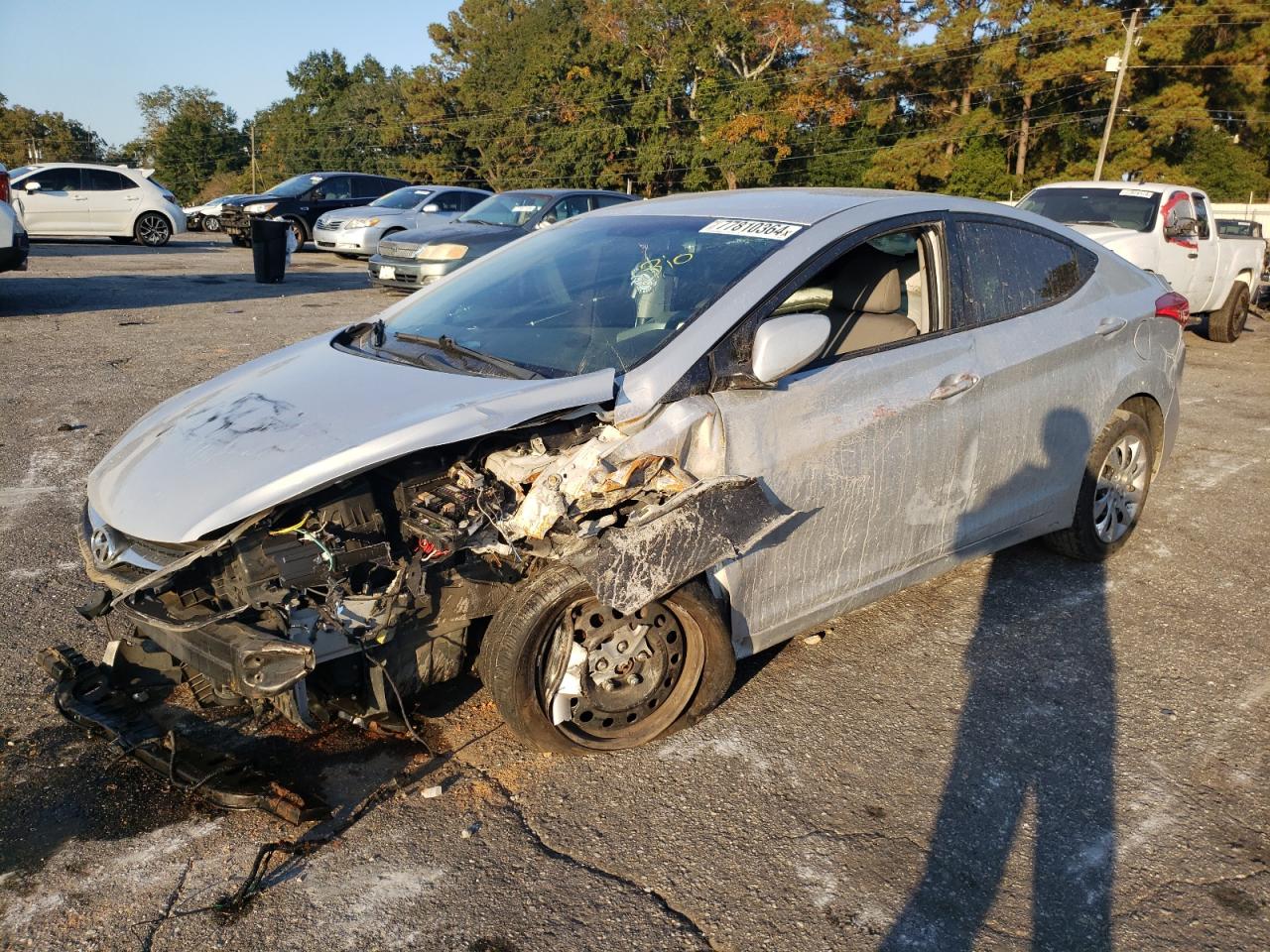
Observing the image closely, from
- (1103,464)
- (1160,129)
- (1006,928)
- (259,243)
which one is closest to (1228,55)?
(1160,129)

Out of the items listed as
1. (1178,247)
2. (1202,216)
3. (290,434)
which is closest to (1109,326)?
(290,434)

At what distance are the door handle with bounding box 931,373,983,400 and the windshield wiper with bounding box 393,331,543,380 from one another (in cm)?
152

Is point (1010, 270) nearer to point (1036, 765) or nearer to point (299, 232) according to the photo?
point (1036, 765)

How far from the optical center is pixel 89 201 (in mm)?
20609

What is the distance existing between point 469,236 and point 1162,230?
27.2ft

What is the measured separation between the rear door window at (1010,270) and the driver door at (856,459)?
0.15 m

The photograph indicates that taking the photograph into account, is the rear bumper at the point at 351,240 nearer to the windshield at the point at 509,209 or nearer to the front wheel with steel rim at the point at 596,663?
the windshield at the point at 509,209

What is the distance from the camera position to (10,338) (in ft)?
33.4

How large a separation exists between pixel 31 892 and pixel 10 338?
902 cm

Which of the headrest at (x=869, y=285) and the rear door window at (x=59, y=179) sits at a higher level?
the headrest at (x=869, y=285)

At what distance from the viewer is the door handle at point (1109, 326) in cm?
474

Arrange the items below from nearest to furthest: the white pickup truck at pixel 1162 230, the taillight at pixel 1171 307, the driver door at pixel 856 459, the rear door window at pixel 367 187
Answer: the driver door at pixel 856 459 → the taillight at pixel 1171 307 → the white pickup truck at pixel 1162 230 → the rear door window at pixel 367 187

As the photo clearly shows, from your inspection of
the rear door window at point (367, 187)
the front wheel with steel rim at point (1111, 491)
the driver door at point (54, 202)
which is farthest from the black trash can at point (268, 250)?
the front wheel with steel rim at point (1111, 491)

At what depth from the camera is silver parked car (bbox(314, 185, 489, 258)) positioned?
1991 cm
